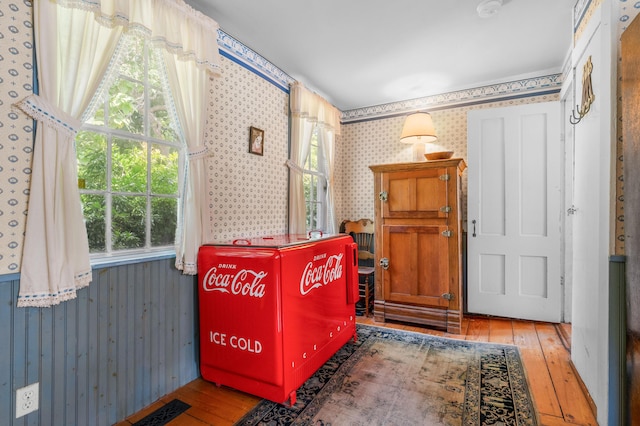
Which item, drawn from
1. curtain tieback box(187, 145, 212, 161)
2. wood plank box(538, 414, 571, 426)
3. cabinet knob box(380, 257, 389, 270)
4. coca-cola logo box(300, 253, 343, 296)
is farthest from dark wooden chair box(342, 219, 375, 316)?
curtain tieback box(187, 145, 212, 161)

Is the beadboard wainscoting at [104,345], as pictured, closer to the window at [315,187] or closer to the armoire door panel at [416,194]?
the window at [315,187]

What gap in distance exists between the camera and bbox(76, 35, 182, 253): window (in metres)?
1.73

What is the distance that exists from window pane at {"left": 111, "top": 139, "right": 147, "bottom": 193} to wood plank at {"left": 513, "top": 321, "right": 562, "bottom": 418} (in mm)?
2780

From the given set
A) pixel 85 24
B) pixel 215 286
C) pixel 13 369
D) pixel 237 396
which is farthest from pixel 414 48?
pixel 13 369

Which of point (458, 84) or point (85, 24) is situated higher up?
point (458, 84)

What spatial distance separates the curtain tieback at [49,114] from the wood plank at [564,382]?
304cm

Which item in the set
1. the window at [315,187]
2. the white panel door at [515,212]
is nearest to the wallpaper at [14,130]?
the window at [315,187]

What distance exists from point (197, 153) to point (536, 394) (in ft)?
8.91

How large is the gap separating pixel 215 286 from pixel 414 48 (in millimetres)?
2612

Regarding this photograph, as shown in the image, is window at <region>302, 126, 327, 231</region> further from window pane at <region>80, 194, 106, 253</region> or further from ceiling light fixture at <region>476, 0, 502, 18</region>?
window pane at <region>80, 194, 106, 253</region>

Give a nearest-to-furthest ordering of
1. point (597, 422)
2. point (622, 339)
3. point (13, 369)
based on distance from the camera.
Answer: point (13, 369)
point (622, 339)
point (597, 422)

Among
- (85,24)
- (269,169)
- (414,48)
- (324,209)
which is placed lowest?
(324,209)

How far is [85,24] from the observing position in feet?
5.15

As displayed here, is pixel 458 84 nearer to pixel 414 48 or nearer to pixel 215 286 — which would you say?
pixel 414 48
